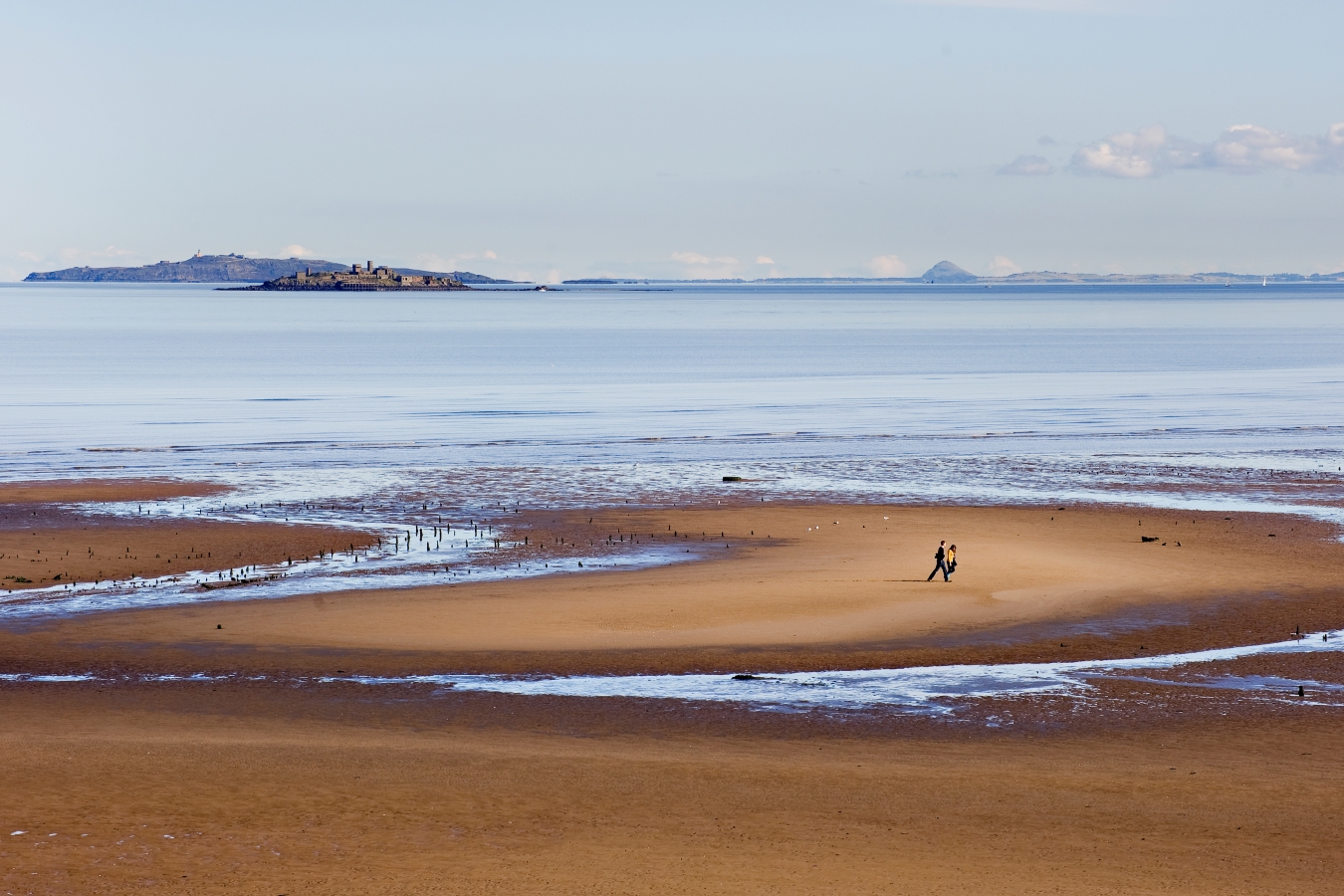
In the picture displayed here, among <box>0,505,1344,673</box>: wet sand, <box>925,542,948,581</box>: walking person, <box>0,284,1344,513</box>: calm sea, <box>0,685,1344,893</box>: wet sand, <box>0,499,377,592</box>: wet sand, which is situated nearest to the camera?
<box>0,685,1344,893</box>: wet sand

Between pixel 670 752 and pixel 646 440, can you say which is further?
pixel 646 440

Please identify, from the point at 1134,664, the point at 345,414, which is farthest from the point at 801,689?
the point at 345,414

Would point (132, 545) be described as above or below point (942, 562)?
below

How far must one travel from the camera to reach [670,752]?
20547mm

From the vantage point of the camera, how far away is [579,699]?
2348 centimetres

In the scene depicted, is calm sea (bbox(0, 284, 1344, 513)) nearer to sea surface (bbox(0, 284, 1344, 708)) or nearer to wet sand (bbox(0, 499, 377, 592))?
sea surface (bbox(0, 284, 1344, 708))

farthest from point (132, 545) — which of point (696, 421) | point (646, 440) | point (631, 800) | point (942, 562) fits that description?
point (696, 421)

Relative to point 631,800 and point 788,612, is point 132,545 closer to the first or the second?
point 788,612

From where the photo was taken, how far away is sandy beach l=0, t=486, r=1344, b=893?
1598 centimetres

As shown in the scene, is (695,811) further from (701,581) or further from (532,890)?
(701,581)

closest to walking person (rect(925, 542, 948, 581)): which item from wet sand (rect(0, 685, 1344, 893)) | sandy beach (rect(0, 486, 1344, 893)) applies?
sandy beach (rect(0, 486, 1344, 893))

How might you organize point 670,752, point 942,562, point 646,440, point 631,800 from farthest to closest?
point 646,440 < point 942,562 < point 670,752 < point 631,800

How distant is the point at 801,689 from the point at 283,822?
963cm

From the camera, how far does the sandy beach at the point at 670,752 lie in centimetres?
1598
